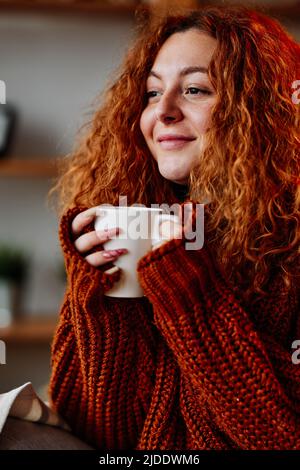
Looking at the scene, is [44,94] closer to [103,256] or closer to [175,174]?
[175,174]

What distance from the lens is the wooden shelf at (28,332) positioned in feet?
7.27

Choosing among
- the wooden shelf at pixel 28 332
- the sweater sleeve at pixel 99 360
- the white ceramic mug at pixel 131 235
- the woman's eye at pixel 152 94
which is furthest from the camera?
the wooden shelf at pixel 28 332

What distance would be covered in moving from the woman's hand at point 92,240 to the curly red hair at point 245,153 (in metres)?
0.23

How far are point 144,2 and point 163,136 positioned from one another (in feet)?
4.11

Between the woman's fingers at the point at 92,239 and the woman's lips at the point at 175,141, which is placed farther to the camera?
the woman's lips at the point at 175,141

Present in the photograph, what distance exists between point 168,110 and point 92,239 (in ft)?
1.06

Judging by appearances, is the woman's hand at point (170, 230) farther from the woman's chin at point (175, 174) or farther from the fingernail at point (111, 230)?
the woman's chin at point (175, 174)

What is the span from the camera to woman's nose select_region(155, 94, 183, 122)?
110 centimetres

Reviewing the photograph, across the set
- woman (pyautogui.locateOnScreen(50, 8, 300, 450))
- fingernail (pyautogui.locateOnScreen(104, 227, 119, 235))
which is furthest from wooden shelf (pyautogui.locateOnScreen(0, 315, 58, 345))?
fingernail (pyautogui.locateOnScreen(104, 227, 119, 235))

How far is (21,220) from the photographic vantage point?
2395 millimetres

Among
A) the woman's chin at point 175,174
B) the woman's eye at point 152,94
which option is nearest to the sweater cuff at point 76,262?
the woman's chin at point 175,174

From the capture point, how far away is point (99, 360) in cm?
99

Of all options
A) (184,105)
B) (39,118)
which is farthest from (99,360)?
(39,118)
